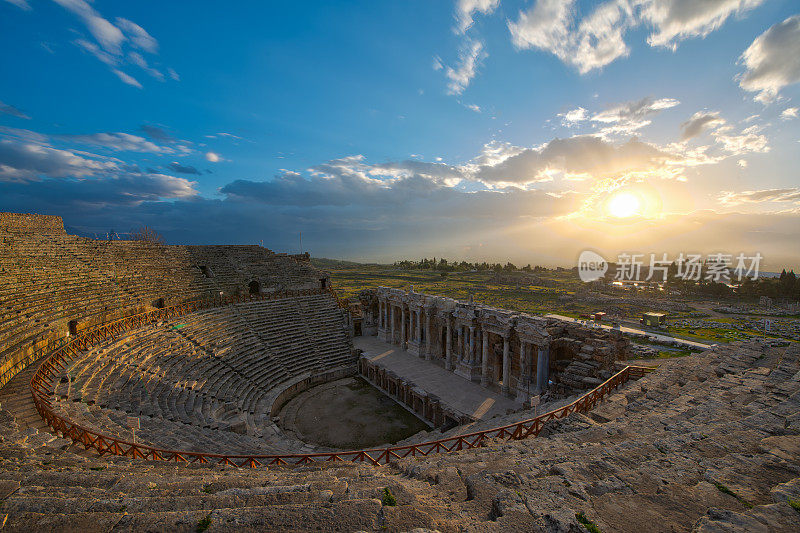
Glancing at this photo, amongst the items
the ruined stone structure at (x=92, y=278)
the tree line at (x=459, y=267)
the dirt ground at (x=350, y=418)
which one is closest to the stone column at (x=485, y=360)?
the dirt ground at (x=350, y=418)

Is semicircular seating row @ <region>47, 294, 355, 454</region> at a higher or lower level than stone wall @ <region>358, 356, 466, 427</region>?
higher

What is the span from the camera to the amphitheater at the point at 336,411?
5.18 meters

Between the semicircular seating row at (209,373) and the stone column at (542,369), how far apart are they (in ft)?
41.7

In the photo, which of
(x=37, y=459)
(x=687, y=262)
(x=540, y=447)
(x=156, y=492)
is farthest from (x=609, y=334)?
(x=687, y=262)

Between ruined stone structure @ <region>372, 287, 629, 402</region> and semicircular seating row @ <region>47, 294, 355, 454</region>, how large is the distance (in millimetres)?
7345

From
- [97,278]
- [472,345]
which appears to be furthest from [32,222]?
[472,345]

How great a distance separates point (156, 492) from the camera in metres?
5.73

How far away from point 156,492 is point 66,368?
41.5ft

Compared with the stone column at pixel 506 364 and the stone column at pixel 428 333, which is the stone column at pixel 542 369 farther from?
the stone column at pixel 428 333

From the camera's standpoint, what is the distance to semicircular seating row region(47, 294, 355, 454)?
12.2 meters

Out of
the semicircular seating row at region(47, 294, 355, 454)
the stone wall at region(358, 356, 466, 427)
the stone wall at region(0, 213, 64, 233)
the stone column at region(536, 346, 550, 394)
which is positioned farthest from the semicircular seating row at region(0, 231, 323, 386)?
the stone column at region(536, 346, 550, 394)

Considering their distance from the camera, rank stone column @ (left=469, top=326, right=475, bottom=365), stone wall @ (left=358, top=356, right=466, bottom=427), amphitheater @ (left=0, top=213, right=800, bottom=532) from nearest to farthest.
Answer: amphitheater @ (left=0, top=213, right=800, bottom=532)
stone wall @ (left=358, top=356, right=466, bottom=427)
stone column @ (left=469, top=326, right=475, bottom=365)

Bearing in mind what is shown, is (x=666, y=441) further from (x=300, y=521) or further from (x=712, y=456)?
(x=300, y=521)

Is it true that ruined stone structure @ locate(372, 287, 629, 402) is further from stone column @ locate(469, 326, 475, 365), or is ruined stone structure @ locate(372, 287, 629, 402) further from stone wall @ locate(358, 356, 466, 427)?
stone wall @ locate(358, 356, 466, 427)
